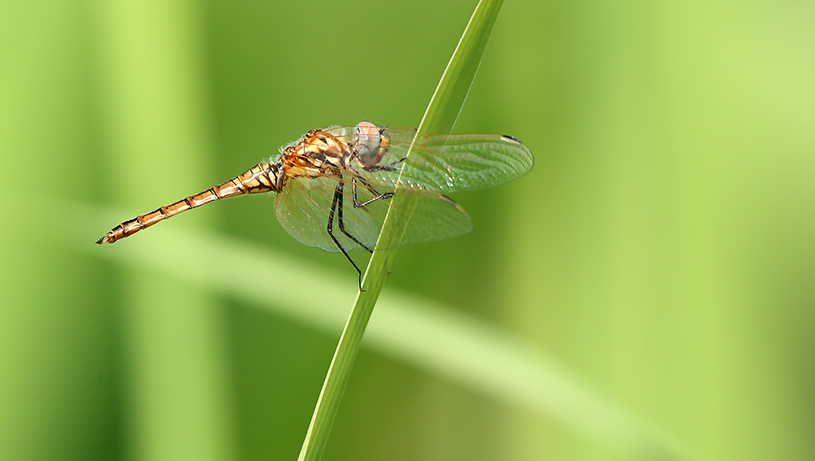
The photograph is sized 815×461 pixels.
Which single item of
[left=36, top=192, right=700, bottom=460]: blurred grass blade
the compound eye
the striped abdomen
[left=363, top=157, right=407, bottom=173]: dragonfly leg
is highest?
the compound eye

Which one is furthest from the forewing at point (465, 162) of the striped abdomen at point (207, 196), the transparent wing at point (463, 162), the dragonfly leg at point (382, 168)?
the striped abdomen at point (207, 196)

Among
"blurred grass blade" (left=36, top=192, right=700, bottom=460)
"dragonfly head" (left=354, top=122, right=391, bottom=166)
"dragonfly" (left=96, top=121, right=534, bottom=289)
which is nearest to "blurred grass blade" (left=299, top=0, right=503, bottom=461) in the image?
"dragonfly" (left=96, top=121, right=534, bottom=289)

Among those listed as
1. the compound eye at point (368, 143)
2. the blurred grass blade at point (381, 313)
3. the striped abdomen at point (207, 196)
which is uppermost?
the compound eye at point (368, 143)

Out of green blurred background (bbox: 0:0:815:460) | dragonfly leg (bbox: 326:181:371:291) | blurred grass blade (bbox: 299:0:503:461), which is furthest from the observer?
dragonfly leg (bbox: 326:181:371:291)

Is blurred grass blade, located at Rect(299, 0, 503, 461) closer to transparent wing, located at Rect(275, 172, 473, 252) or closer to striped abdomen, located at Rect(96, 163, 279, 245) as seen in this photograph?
transparent wing, located at Rect(275, 172, 473, 252)

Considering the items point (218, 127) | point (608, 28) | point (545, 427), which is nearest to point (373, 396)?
point (545, 427)

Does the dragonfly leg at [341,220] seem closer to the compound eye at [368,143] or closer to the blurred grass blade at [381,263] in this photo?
the compound eye at [368,143]

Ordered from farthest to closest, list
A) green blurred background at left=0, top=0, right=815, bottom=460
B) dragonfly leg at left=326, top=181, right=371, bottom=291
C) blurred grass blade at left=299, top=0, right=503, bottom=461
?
dragonfly leg at left=326, top=181, right=371, bottom=291 → green blurred background at left=0, top=0, right=815, bottom=460 → blurred grass blade at left=299, top=0, right=503, bottom=461

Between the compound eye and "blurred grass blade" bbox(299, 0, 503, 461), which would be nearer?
"blurred grass blade" bbox(299, 0, 503, 461)
